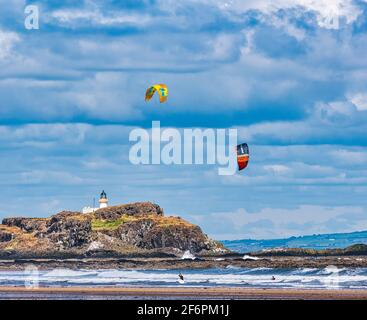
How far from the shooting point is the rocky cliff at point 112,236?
126750 millimetres

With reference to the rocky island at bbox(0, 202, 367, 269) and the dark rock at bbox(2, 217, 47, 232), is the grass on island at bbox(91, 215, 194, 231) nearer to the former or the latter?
the rocky island at bbox(0, 202, 367, 269)

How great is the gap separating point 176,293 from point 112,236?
79655 mm

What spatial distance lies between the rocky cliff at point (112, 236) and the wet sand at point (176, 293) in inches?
2685

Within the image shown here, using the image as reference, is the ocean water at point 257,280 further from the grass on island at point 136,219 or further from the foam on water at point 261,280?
the grass on island at point 136,219

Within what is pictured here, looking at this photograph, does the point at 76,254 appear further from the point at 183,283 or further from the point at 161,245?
the point at 183,283

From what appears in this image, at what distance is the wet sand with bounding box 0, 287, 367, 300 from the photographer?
155 ft

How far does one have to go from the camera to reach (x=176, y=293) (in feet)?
168

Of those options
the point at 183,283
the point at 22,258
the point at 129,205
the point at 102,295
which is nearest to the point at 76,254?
the point at 22,258

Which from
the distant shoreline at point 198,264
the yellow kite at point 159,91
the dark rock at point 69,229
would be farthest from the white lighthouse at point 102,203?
the yellow kite at point 159,91

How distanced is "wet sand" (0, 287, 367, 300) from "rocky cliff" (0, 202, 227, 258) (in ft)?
224

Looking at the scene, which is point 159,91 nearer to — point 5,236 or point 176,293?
point 176,293

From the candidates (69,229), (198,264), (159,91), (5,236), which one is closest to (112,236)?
(69,229)
